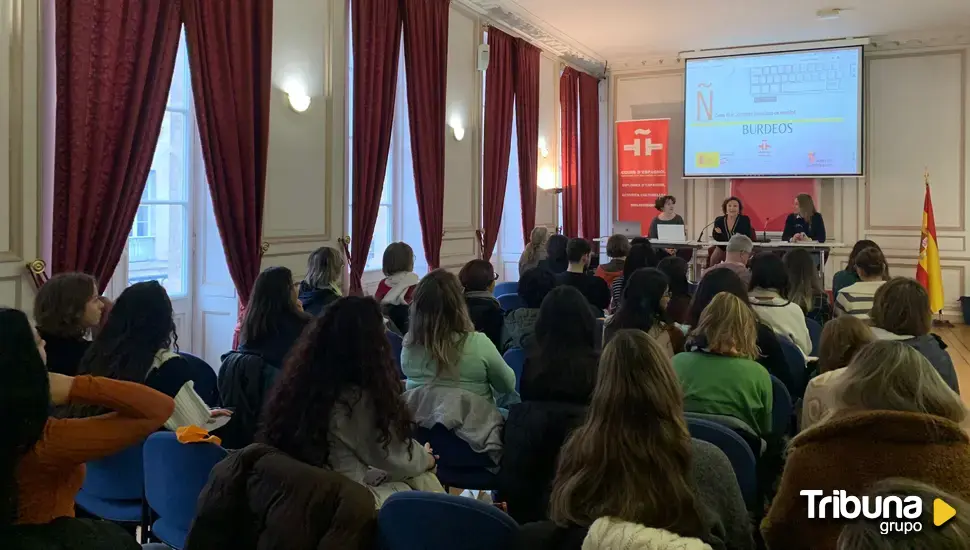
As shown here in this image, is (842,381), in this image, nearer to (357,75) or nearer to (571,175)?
(357,75)

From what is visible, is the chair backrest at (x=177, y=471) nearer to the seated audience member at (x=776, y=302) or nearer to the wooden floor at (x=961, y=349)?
the seated audience member at (x=776, y=302)

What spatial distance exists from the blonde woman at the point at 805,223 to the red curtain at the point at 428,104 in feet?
12.9

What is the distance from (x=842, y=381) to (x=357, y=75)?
16.5 ft

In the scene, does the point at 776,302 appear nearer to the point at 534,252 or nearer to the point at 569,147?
the point at 534,252

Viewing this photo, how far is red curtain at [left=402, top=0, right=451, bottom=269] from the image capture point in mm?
6824

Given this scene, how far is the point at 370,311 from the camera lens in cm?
200

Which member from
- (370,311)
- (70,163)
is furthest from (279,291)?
(70,163)

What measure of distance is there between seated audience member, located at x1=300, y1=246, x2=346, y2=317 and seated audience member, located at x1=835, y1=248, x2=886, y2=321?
9.67 feet

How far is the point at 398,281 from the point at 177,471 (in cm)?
267

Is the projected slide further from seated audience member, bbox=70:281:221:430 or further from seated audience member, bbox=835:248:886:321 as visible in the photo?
seated audience member, bbox=70:281:221:430

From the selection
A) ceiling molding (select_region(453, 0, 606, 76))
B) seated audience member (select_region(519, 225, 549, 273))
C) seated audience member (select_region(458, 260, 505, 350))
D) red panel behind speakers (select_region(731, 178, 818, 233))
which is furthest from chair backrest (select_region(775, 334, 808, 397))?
red panel behind speakers (select_region(731, 178, 818, 233))

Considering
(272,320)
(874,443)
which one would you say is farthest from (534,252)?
(874,443)

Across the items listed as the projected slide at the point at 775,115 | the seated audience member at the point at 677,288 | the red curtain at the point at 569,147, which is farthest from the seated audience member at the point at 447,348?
the projected slide at the point at 775,115

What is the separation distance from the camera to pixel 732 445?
7.00 feet
